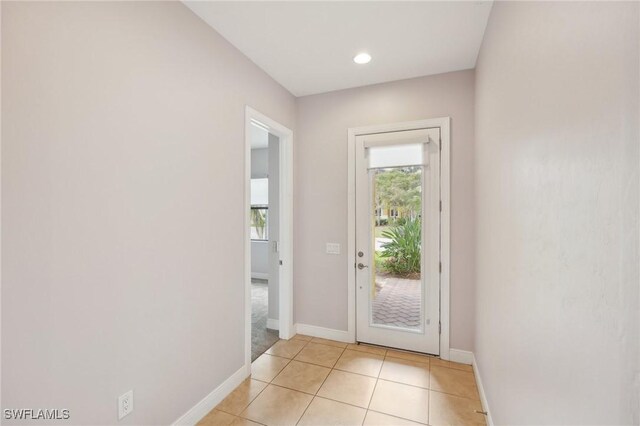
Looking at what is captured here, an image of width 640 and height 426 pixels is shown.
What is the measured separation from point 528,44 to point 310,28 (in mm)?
1455

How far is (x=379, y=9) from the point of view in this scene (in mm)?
1863

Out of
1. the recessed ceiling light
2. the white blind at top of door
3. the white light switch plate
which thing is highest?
the recessed ceiling light

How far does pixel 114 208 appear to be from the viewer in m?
1.42

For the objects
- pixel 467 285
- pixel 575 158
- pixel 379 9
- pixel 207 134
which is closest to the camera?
pixel 575 158

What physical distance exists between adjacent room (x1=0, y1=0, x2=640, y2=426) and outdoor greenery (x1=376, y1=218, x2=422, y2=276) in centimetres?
2

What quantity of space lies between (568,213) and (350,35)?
1.95 metres

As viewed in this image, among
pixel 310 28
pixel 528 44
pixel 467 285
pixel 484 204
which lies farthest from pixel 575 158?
pixel 467 285

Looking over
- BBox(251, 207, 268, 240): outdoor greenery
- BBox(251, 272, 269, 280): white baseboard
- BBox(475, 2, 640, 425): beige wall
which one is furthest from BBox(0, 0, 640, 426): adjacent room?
BBox(251, 207, 268, 240): outdoor greenery

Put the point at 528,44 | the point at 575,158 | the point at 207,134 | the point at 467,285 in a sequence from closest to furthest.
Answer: the point at 575,158
the point at 528,44
the point at 207,134
the point at 467,285

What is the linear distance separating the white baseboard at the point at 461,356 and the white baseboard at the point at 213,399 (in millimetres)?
1890

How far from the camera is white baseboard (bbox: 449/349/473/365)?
8.65ft

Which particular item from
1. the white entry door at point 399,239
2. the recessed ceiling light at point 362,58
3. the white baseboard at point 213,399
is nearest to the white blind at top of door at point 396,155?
the white entry door at point 399,239

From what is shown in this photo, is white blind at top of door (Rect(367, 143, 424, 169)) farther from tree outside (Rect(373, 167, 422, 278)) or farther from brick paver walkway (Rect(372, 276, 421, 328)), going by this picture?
brick paver walkway (Rect(372, 276, 421, 328))

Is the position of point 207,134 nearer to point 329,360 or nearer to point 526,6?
point 526,6
